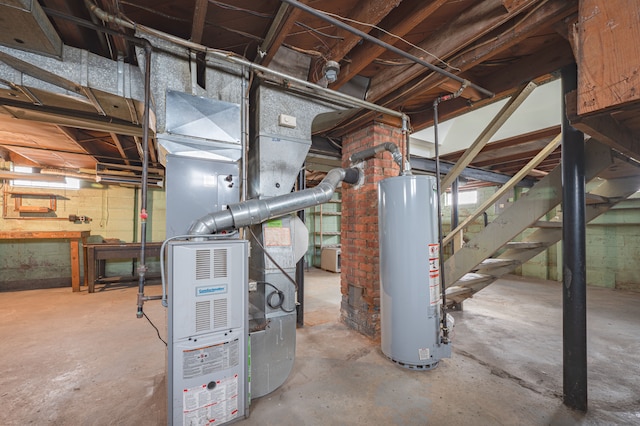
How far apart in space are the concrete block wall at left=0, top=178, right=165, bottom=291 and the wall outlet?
5086 mm

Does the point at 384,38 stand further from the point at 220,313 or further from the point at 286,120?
the point at 220,313

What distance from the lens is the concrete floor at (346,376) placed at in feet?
5.41

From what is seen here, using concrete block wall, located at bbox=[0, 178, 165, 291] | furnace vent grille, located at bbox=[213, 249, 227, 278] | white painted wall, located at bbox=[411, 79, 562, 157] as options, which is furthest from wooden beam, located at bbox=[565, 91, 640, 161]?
concrete block wall, located at bbox=[0, 178, 165, 291]

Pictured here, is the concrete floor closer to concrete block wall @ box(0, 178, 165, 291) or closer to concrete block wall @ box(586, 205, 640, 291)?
concrete block wall @ box(0, 178, 165, 291)

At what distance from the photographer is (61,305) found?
3906mm

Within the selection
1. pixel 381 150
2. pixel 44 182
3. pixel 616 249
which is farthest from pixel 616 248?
pixel 44 182

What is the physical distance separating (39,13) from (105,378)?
2.42m

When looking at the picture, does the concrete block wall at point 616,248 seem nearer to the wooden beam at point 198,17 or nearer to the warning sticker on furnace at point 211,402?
the warning sticker on furnace at point 211,402

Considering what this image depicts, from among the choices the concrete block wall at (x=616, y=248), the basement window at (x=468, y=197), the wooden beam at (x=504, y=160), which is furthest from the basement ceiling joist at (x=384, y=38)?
the basement window at (x=468, y=197)

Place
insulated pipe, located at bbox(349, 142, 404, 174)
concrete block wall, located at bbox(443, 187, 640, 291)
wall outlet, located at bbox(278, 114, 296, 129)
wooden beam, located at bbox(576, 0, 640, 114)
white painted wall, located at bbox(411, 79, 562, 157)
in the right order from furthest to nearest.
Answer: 1. concrete block wall, located at bbox(443, 187, 640, 291)
2. white painted wall, located at bbox(411, 79, 562, 157)
3. insulated pipe, located at bbox(349, 142, 404, 174)
4. wall outlet, located at bbox(278, 114, 296, 129)
5. wooden beam, located at bbox(576, 0, 640, 114)

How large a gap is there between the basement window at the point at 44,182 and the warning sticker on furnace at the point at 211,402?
217 inches

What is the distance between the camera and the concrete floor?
165cm

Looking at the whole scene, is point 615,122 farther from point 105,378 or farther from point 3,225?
point 3,225

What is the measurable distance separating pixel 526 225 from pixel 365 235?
1.40 m
